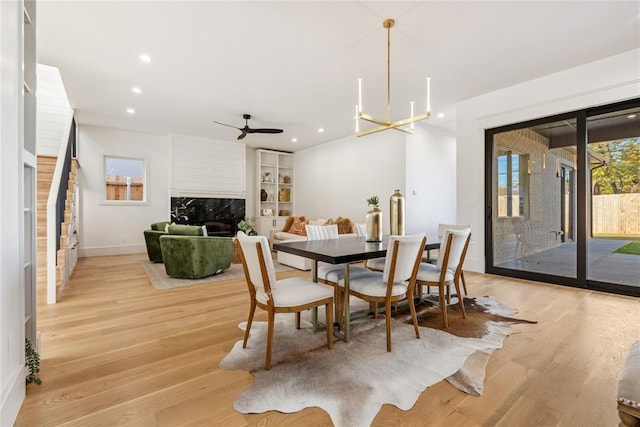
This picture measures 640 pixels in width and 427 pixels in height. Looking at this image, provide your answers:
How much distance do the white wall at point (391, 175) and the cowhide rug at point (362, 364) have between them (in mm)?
3668

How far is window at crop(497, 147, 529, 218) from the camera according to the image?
444 centimetres

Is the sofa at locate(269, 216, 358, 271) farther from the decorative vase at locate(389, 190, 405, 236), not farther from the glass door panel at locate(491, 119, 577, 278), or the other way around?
the glass door panel at locate(491, 119, 577, 278)

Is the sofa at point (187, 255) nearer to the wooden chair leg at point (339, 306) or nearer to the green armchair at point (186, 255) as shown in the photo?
the green armchair at point (186, 255)

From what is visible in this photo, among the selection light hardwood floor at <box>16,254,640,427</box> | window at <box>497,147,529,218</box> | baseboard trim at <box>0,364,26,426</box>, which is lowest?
light hardwood floor at <box>16,254,640,427</box>

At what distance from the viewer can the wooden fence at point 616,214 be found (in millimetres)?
3520

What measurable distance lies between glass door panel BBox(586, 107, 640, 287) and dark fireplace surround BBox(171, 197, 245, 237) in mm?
7150

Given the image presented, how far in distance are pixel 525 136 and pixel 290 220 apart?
15.7 ft

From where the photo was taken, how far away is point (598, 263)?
151 inches

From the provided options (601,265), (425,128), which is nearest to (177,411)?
(601,265)

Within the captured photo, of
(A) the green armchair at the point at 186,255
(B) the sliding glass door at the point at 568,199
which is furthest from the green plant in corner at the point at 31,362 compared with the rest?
(B) the sliding glass door at the point at 568,199

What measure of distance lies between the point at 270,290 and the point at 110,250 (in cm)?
619

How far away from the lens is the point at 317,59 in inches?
133

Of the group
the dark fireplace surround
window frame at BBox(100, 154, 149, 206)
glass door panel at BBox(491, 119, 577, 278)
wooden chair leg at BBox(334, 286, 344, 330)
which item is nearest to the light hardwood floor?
wooden chair leg at BBox(334, 286, 344, 330)

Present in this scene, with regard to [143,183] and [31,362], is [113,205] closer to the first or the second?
[143,183]
